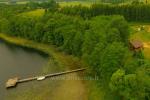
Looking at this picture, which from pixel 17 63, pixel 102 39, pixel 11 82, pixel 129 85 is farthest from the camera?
pixel 17 63

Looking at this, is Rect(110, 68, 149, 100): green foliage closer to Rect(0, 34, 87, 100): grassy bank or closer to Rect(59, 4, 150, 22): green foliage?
Rect(0, 34, 87, 100): grassy bank

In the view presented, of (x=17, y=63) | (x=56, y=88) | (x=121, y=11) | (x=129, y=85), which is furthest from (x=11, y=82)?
(x=121, y=11)

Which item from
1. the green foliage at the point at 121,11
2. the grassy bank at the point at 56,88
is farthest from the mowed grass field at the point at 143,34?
the grassy bank at the point at 56,88

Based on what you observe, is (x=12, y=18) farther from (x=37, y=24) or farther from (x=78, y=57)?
(x=78, y=57)

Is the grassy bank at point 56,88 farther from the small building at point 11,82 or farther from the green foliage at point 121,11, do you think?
the green foliage at point 121,11

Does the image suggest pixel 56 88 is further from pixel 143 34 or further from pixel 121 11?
pixel 121 11

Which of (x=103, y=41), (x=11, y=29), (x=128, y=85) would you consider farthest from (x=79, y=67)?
(x=11, y=29)
